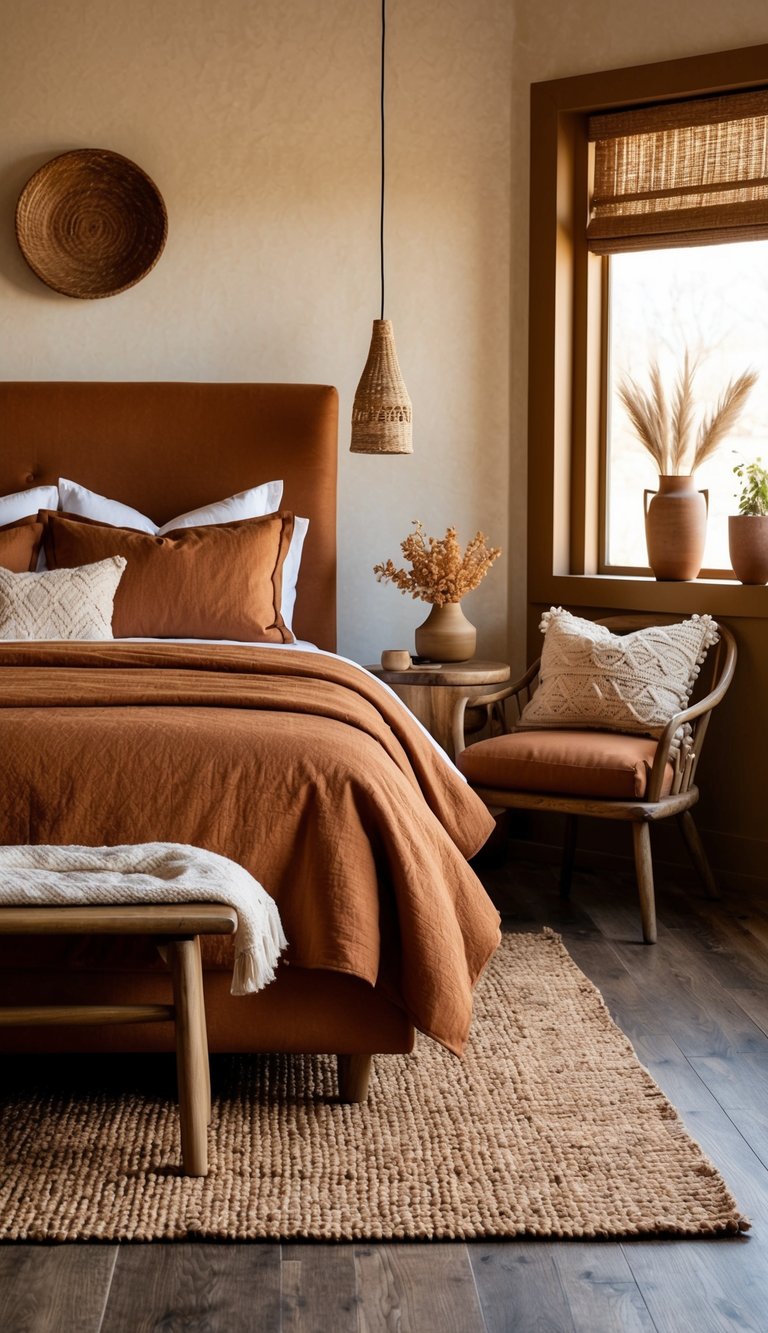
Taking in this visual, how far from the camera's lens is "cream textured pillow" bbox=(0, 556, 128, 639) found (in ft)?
12.5

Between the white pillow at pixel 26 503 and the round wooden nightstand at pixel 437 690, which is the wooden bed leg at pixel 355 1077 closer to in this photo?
the round wooden nightstand at pixel 437 690

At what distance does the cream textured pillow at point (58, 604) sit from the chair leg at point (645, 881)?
1670mm

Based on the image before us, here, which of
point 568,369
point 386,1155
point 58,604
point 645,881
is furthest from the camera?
point 568,369

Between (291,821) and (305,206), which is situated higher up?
(305,206)

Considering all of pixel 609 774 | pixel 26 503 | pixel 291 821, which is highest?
pixel 26 503

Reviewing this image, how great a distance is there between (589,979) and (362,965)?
43.8 inches

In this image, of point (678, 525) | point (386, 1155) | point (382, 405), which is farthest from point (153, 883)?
point (678, 525)

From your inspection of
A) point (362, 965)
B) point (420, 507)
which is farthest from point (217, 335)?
point (362, 965)

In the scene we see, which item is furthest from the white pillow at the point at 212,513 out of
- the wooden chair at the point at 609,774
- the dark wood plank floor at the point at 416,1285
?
the dark wood plank floor at the point at 416,1285

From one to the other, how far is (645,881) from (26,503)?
237cm

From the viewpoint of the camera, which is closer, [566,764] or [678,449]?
[566,764]

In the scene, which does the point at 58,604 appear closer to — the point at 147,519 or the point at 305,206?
the point at 147,519

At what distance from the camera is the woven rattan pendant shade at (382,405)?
14.1ft

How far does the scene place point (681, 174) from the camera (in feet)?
14.1
